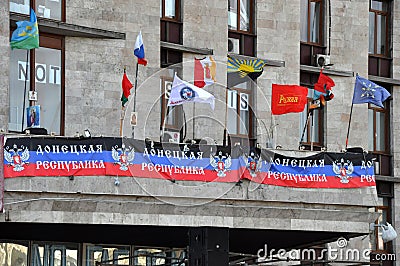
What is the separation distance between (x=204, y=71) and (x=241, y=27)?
14.8ft

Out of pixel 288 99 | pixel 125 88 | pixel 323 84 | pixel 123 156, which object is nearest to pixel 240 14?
pixel 323 84

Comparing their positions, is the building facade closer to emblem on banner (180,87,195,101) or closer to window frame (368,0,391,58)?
emblem on banner (180,87,195,101)

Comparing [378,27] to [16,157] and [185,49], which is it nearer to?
[185,49]

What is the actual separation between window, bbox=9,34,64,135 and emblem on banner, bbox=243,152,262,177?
573 centimetres

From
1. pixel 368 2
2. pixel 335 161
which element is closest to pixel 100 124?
pixel 335 161

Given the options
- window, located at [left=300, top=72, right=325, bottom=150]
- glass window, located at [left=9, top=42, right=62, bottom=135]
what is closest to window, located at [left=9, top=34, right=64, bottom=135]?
glass window, located at [left=9, top=42, right=62, bottom=135]

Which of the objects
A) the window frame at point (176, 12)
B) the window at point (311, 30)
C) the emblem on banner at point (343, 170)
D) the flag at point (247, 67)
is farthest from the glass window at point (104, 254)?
the window at point (311, 30)

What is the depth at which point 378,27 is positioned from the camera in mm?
48906

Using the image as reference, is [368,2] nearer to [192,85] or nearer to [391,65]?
[391,65]

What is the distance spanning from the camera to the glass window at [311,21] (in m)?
45.5

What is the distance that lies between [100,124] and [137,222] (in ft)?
15.9

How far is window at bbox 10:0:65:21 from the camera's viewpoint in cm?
3762

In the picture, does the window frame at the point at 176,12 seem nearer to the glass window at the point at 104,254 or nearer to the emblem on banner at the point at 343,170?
the emblem on banner at the point at 343,170

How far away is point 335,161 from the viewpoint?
3866 centimetres
